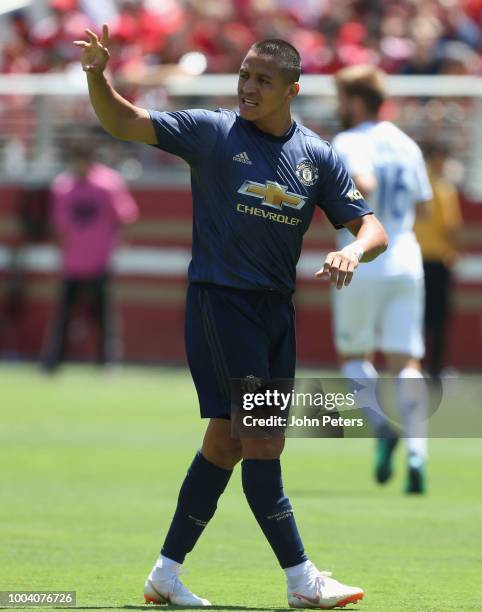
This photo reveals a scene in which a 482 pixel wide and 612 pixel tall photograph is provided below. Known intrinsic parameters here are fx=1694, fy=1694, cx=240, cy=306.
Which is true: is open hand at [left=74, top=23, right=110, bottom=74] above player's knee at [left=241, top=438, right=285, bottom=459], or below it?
above

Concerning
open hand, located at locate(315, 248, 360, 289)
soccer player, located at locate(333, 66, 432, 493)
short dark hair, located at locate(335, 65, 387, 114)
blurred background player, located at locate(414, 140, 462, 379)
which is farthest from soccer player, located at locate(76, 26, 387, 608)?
blurred background player, located at locate(414, 140, 462, 379)

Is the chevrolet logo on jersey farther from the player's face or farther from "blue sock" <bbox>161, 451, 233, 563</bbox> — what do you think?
"blue sock" <bbox>161, 451, 233, 563</bbox>

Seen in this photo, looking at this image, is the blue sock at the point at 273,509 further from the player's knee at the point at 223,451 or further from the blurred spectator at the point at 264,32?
the blurred spectator at the point at 264,32

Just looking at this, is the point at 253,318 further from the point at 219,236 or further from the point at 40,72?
the point at 40,72

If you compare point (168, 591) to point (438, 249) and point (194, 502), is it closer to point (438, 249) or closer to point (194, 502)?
point (194, 502)

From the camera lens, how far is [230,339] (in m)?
6.81

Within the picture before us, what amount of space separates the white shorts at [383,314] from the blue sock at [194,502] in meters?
4.01

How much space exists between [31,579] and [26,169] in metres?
15.3

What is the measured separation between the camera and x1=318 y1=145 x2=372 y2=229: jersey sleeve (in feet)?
23.0

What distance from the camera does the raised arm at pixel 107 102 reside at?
21.1 ft

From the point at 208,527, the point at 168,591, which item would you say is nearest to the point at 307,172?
the point at 168,591

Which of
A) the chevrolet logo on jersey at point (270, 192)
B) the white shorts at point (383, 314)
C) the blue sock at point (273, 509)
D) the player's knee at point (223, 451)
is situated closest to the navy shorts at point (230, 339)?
the player's knee at point (223, 451)

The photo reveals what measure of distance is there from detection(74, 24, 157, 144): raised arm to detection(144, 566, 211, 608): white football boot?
69.8 inches

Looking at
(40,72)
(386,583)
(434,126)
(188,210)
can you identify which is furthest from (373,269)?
(40,72)
